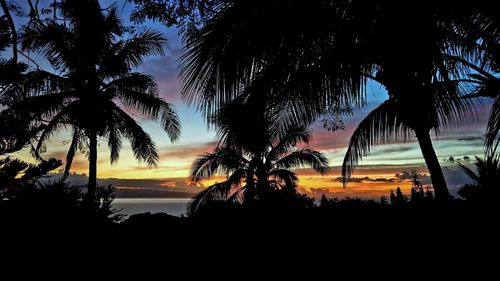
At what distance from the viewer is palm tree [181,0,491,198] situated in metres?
2.79

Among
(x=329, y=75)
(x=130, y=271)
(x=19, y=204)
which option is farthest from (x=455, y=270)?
(x=19, y=204)

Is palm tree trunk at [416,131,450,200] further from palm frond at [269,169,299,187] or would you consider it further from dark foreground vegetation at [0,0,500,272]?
palm frond at [269,169,299,187]

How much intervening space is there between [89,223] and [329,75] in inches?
109

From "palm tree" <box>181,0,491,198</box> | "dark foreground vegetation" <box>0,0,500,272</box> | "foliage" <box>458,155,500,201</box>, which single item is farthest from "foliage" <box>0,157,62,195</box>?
"foliage" <box>458,155,500,201</box>

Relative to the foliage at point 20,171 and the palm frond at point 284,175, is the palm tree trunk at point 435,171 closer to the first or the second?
the foliage at point 20,171

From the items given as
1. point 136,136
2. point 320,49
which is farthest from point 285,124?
point 136,136

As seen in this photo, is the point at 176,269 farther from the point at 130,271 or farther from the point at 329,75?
the point at 329,75

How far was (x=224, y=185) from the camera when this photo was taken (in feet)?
43.7

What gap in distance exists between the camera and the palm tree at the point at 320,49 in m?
2.79

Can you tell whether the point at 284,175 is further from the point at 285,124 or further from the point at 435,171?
the point at 285,124

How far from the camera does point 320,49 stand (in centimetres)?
375

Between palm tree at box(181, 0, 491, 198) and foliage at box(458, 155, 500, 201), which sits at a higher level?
palm tree at box(181, 0, 491, 198)

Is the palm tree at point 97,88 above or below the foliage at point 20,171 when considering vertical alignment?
above

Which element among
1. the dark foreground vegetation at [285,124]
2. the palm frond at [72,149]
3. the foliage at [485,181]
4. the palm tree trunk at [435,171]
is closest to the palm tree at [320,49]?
the dark foreground vegetation at [285,124]
